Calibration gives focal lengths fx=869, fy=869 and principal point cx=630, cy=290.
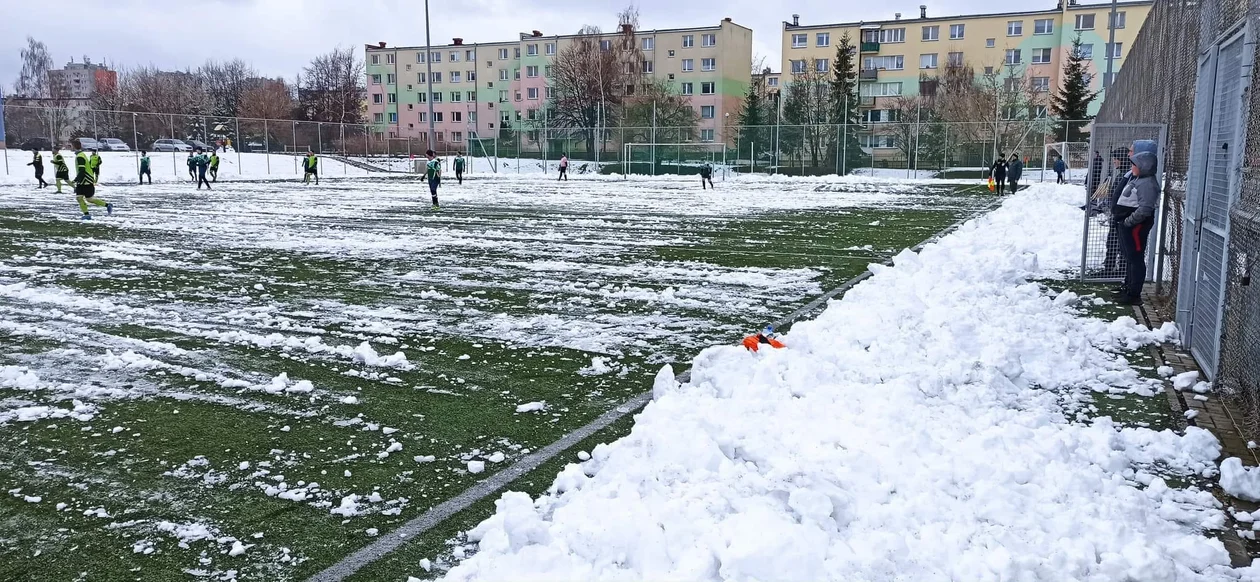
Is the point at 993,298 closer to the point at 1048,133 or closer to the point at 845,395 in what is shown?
the point at 845,395

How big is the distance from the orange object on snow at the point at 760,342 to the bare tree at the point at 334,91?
284ft

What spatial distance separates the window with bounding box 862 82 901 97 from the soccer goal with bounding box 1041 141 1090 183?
36470mm

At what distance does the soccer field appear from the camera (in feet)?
12.4

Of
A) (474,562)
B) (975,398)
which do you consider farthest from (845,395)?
Answer: (474,562)

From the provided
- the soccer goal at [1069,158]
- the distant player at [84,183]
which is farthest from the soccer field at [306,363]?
Result: the soccer goal at [1069,158]

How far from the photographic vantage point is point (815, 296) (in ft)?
30.9

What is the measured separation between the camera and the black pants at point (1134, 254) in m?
8.45

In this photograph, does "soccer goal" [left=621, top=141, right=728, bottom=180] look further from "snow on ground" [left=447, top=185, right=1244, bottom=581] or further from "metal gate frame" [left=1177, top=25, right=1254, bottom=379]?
"snow on ground" [left=447, top=185, right=1244, bottom=581]

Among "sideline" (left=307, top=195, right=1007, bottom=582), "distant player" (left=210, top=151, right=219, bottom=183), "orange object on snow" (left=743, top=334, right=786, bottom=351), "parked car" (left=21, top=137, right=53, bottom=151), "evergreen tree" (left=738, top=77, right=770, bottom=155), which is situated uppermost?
"evergreen tree" (left=738, top=77, right=770, bottom=155)

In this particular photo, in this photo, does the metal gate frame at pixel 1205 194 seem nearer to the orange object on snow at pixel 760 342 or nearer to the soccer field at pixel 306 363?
the orange object on snow at pixel 760 342

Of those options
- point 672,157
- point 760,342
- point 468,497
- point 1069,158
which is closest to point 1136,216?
point 760,342

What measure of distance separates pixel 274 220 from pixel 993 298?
1544 centimetres

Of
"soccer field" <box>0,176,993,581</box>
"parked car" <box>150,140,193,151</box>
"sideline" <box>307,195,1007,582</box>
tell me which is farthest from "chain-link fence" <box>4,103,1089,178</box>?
"sideline" <box>307,195,1007,582</box>

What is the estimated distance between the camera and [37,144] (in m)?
40.4
